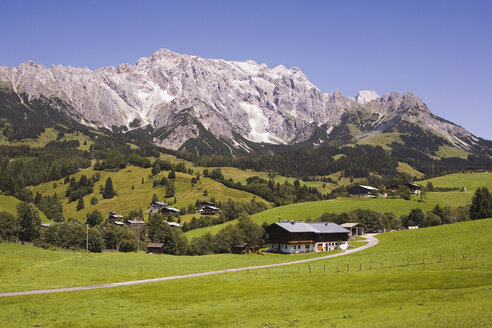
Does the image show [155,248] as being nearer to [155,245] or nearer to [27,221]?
[155,245]

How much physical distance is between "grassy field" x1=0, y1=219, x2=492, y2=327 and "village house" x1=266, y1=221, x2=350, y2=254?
5726 centimetres

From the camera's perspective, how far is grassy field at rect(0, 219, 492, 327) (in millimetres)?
32656

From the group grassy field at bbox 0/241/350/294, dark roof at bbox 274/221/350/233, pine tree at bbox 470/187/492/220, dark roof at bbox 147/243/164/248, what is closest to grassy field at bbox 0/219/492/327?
grassy field at bbox 0/241/350/294

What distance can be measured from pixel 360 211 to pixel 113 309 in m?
140

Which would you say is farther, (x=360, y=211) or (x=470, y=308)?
(x=360, y=211)

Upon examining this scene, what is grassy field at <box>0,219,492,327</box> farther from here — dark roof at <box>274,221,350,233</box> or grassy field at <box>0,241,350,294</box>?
dark roof at <box>274,221,350,233</box>

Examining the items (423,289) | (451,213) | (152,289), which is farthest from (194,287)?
(451,213)

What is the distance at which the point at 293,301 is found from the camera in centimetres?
4369

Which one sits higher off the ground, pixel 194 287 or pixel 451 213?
pixel 451 213

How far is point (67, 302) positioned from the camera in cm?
4859

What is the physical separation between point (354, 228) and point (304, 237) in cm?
3386

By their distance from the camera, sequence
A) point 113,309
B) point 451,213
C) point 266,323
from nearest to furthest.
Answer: point 266,323, point 113,309, point 451,213

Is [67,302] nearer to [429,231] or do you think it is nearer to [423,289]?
[423,289]

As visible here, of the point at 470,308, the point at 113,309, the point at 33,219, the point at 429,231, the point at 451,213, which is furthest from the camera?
the point at 451,213
